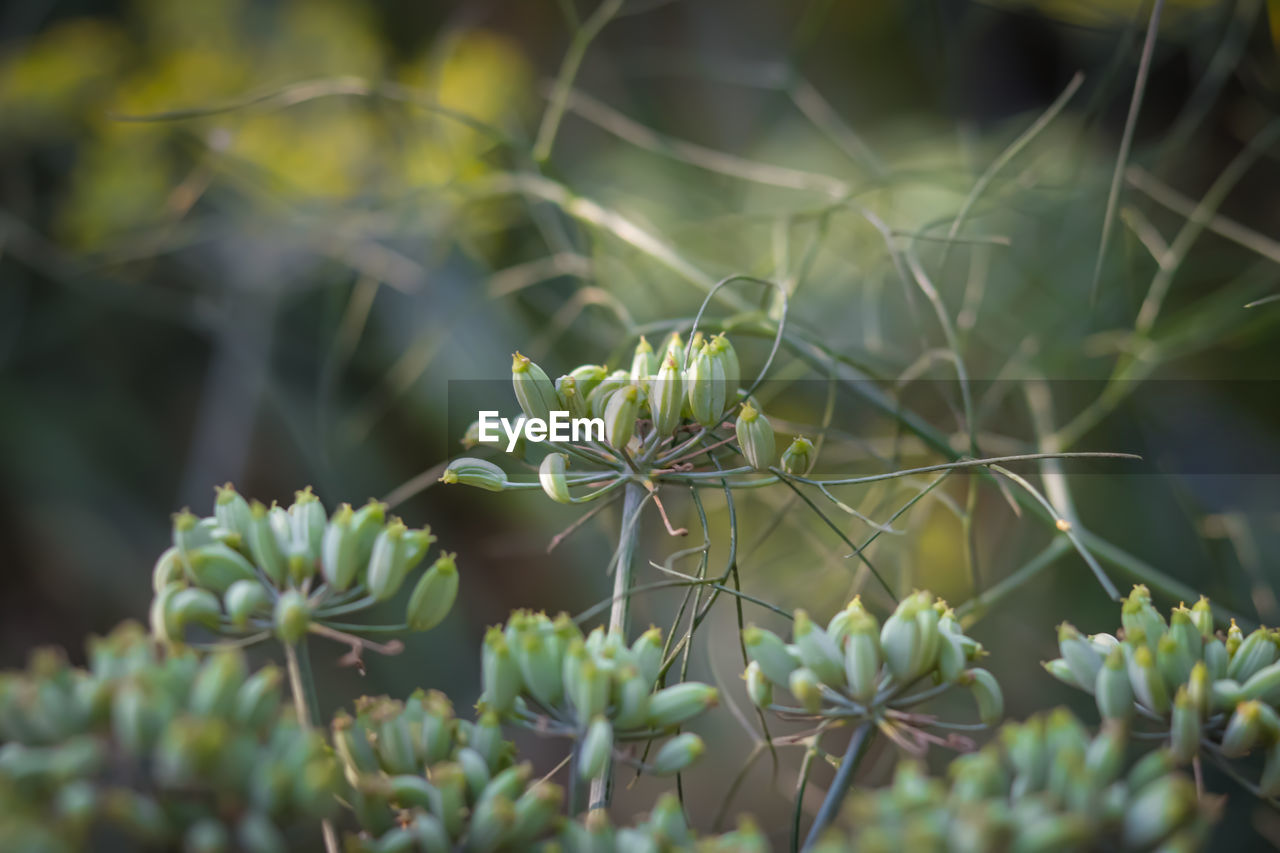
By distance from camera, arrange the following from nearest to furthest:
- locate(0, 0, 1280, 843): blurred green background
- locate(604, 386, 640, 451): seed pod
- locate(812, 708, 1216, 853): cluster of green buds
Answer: locate(812, 708, 1216, 853): cluster of green buds, locate(604, 386, 640, 451): seed pod, locate(0, 0, 1280, 843): blurred green background

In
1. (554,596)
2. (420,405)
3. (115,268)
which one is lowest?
(554,596)

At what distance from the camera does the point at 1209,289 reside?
82 cm

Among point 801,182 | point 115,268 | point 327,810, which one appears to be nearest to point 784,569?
point 801,182

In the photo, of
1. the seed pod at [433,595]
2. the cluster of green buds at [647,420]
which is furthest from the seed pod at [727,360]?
the seed pod at [433,595]

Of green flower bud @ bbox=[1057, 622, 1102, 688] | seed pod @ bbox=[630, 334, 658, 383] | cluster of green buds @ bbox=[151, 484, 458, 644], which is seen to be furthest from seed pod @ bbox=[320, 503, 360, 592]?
green flower bud @ bbox=[1057, 622, 1102, 688]

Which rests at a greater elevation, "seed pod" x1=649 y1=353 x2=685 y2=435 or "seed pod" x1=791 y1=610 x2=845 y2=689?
"seed pod" x1=649 y1=353 x2=685 y2=435

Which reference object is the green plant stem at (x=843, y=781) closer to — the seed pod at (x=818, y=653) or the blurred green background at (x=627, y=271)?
the seed pod at (x=818, y=653)

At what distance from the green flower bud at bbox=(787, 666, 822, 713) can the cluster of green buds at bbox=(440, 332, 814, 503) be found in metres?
0.07

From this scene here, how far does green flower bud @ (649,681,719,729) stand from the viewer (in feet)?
0.86

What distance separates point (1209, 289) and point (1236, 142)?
13 centimetres

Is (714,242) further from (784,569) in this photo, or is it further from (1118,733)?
(1118,733)

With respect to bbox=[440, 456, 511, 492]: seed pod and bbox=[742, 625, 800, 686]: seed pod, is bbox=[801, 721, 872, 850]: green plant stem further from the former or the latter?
bbox=[440, 456, 511, 492]: seed pod

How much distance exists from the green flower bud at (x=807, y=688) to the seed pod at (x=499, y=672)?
3.2 inches

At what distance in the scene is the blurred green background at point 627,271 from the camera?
636 millimetres
